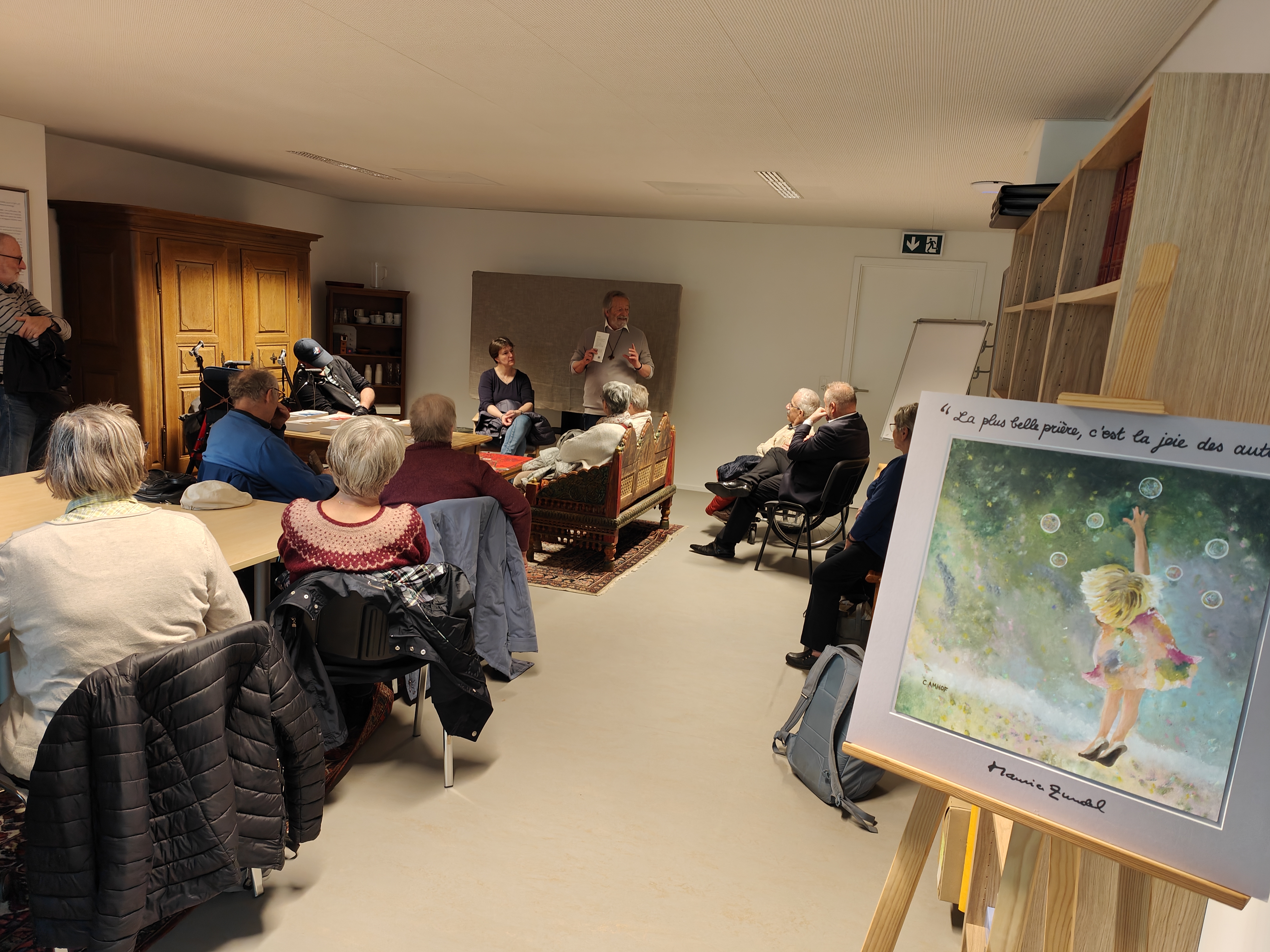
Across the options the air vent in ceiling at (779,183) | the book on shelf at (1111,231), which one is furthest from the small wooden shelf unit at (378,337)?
the book on shelf at (1111,231)

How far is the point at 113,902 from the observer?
159 cm

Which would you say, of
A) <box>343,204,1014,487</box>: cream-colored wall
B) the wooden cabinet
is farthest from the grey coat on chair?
<box>343,204,1014,487</box>: cream-colored wall

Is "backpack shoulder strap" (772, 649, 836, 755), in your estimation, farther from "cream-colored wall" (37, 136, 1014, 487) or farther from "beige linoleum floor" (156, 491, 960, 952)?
"cream-colored wall" (37, 136, 1014, 487)

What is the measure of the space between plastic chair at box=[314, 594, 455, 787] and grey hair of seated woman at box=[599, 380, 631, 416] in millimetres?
3097

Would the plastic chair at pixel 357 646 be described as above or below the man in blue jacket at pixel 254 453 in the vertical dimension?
below

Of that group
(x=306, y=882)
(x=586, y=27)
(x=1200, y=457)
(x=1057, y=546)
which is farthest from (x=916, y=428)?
(x=306, y=882)

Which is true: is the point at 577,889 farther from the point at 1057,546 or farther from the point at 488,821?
the point at 1057,546

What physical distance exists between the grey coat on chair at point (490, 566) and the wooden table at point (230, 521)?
1.75ft

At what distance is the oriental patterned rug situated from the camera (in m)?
4.83

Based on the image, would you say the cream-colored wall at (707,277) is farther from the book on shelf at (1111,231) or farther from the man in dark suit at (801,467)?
the book on shelf at (1111,231)

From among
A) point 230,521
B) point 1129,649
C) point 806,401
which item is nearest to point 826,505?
point 806,401

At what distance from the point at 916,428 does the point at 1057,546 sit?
319 millimetres

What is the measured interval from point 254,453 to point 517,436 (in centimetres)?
330

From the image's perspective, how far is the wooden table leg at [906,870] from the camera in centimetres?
137
